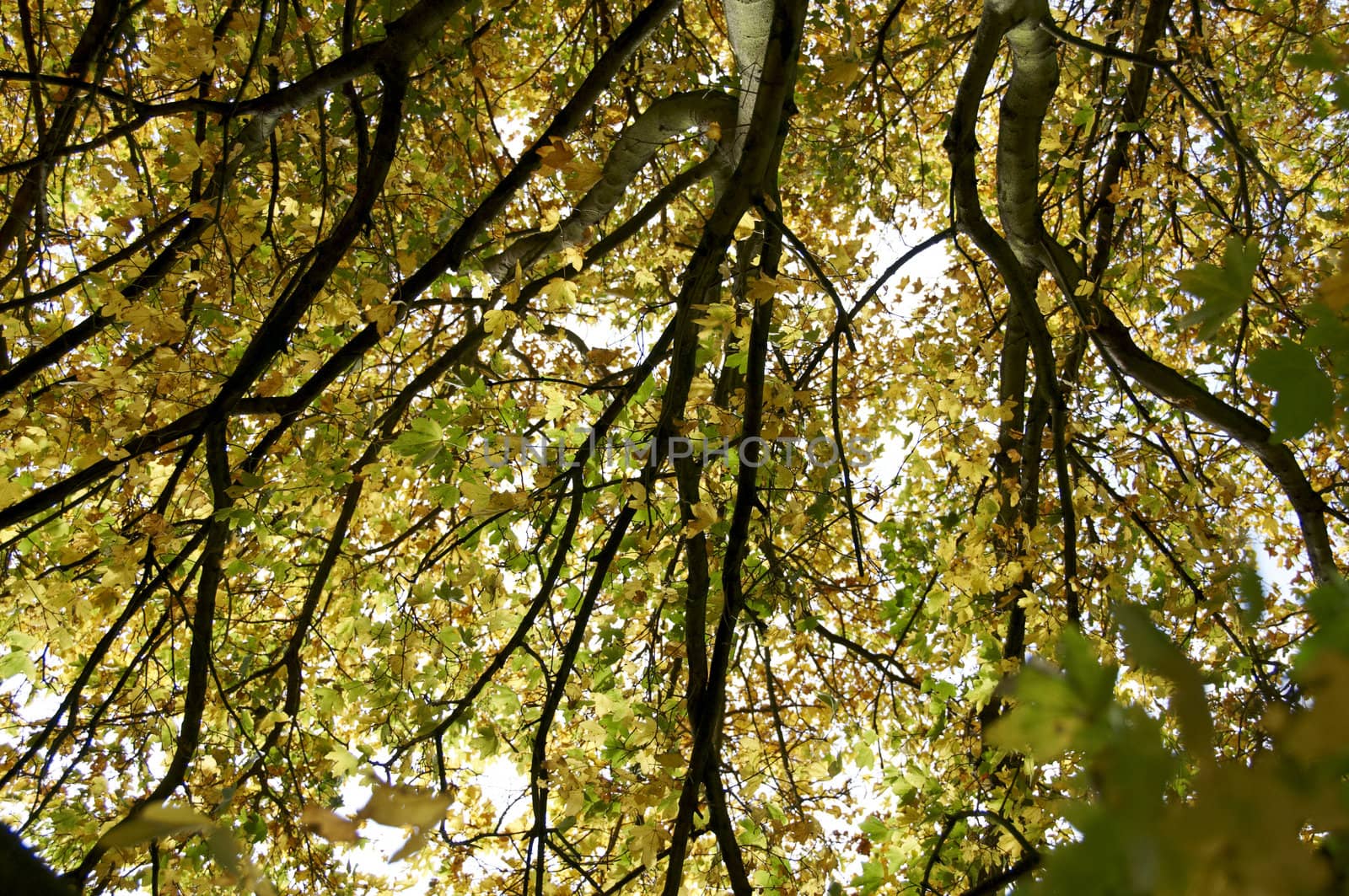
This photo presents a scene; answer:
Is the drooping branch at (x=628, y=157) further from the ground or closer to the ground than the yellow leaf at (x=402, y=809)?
further from the ground

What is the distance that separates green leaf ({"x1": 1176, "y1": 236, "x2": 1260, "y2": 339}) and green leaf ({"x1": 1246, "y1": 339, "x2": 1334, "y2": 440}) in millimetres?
54

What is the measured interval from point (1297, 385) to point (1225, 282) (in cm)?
11

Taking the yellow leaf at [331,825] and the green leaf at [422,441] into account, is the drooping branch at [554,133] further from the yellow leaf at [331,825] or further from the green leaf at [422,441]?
the yellow leaf at [331,825]

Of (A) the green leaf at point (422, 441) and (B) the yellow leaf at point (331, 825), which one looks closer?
(B) the yellow leaf at point (331, 825)

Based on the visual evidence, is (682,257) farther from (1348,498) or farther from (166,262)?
(1348,498)

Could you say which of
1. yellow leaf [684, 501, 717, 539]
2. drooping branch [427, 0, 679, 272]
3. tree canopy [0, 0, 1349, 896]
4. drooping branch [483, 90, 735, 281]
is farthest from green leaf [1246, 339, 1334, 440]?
drooping branch [483, 90, 735, 281]

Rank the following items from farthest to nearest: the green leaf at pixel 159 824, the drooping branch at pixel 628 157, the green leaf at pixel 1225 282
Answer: the drooping branch at pixel 628 157, the green leaf at pixel 1225 282, the green leaf at pixel 159 824

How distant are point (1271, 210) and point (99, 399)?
4.47 m

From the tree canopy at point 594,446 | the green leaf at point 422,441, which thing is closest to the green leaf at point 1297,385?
the tree canopy at point 594,446

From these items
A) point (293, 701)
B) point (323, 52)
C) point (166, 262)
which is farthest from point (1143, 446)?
point (323, 52)

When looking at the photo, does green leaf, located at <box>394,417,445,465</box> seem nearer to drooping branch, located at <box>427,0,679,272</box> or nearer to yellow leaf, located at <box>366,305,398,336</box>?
yellow leaf, located at <box>366,305,398,336</box>

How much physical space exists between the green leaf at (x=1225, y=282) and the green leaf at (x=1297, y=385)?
5 centimetres

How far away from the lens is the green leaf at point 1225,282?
711 mm

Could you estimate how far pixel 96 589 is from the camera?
3.12 m
